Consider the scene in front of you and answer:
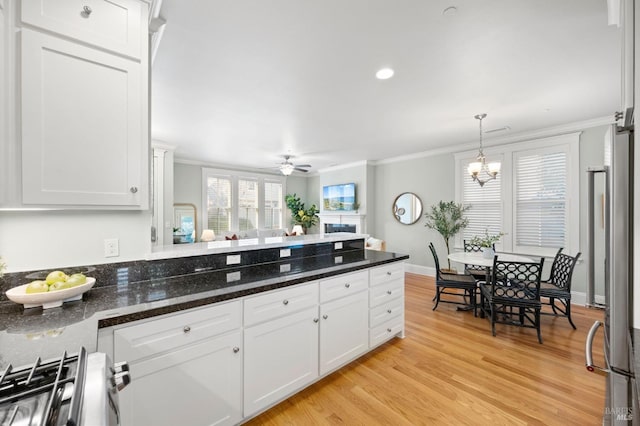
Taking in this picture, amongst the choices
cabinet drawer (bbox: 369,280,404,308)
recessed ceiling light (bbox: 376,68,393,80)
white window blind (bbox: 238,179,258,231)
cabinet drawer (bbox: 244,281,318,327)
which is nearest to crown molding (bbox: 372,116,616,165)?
recessed ceiling light (bbox: 376,68,393,80)

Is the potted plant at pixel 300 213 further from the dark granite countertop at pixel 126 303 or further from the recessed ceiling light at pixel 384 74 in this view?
the recessed ceiling light at pixel 384 74

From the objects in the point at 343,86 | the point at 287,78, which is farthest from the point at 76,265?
the point at 343,86

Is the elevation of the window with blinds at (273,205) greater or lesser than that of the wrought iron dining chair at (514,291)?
greater

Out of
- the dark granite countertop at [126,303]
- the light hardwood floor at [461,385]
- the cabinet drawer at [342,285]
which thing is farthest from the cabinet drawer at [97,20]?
the light hardwood floor at [461,385]

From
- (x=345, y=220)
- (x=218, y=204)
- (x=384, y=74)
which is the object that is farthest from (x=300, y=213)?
(x=384, y=74)

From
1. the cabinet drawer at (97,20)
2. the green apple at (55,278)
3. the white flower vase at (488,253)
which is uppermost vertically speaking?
the cabinet drawer at (97,20)

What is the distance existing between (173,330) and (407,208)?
18.0 ft

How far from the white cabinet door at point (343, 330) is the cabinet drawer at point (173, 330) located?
0.79 metres

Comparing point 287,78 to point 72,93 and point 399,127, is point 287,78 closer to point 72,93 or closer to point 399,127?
point 72,93

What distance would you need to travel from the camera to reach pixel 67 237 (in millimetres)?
1551

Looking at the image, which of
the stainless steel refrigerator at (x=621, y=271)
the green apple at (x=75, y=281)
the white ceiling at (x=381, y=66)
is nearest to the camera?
the stainless steel refrigerator at (x=621, y=271)

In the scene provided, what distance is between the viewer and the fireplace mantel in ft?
22.0

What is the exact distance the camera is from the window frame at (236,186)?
22.2 feet

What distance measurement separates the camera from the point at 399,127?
13.4 feet
